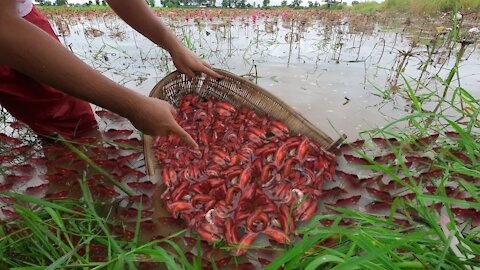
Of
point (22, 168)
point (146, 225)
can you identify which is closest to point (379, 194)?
point (146, 225)

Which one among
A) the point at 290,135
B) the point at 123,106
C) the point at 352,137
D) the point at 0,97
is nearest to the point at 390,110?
the point at 352,137

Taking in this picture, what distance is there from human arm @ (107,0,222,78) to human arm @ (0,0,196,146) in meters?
1.09

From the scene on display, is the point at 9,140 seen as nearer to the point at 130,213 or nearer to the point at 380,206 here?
the point at 130,213

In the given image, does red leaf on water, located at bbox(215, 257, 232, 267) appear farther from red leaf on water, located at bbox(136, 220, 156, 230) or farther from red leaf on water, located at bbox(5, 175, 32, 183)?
red leaf on water, located at bbox(5, 175, 32, 183)

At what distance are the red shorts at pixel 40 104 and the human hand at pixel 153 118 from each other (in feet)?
2.94

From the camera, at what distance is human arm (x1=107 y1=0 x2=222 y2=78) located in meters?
2.47

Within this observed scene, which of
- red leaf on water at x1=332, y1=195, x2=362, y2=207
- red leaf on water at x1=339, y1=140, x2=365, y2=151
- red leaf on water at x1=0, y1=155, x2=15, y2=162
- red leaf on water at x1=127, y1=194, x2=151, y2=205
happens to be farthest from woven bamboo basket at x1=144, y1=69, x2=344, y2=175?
red leaf on water at x1=0, y1=155, x2=15, y2=162

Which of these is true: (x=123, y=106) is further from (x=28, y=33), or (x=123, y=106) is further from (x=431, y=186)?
(x=431, y=186)

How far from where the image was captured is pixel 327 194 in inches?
74.5

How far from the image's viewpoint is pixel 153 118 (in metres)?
1.54

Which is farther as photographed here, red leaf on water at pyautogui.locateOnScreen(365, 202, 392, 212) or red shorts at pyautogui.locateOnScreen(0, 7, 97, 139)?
red shorts at pyautogui.locateOnScreen(0, 7, 97, 139)

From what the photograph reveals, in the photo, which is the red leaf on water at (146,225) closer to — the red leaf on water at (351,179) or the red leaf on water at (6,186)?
the red leaf on water at (6,186)

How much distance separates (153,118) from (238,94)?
4.63ft

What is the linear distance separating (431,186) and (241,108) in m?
1.56
